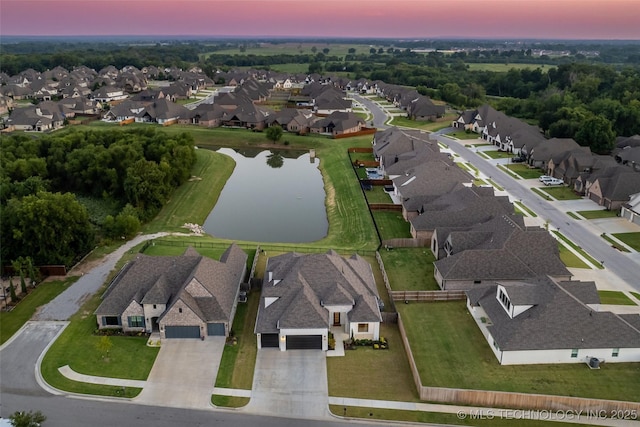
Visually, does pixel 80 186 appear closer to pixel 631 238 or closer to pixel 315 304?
pixel 315 304

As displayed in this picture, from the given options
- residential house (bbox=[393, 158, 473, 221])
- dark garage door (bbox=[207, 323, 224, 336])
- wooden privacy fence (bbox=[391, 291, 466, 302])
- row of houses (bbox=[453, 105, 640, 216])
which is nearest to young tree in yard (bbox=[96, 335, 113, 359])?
dark garage door (bbox=[207, 323, 224, 336])

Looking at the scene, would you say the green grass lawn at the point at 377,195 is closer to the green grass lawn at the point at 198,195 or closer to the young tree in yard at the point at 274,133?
the green grass lawn at the point at 198,195

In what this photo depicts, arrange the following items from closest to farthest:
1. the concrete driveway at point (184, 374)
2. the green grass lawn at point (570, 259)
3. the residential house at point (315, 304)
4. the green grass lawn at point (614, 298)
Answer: the concrete driveway at point (184, 374)
the residential house at point (315, 304)
the green grass lawn at point (614, 298)
the green grass lawn at point (570, 259)

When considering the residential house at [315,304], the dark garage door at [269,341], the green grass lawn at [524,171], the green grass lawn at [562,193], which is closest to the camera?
the residential house at [315,304]

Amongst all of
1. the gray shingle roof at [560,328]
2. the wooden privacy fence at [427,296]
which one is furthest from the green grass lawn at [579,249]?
the wooden privacy fence at [427,296]

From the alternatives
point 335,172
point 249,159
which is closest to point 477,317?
point 335,172
